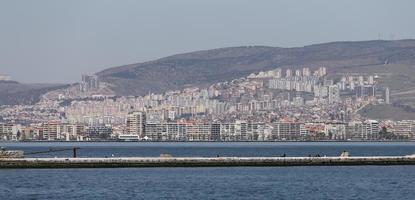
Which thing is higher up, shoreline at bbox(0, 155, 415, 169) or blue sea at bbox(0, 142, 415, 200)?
shoreline at bbox(0, 155, 415, 169)

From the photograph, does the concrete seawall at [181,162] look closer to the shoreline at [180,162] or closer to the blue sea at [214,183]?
the shoreline at [180,162]

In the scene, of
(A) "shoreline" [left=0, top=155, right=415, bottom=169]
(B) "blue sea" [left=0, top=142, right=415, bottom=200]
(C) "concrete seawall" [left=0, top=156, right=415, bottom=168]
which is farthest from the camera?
(C) "concrete seawall" [left=0, top=156, right=415, bottom=168]

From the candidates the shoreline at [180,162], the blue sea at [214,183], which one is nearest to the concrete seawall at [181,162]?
the shoreline at [180,162]

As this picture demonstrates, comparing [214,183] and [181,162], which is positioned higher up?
[181,162]

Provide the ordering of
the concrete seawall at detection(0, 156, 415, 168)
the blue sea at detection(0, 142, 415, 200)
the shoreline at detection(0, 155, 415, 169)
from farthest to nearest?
the concrete seawall at detection(0, 156, 415, 168), the shoreline at detection(0, 155, 415, 169), the blue sea at detection(0, 142, 415, 200)

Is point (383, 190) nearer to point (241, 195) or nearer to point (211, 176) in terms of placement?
point (241, 195)

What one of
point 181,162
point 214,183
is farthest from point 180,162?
point 214,183

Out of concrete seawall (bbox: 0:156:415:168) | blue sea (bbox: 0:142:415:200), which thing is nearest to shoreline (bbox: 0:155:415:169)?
concrete seawall (bbox: 0:156:415:168)

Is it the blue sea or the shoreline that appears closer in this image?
the blue sea

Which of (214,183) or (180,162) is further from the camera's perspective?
(180,162)

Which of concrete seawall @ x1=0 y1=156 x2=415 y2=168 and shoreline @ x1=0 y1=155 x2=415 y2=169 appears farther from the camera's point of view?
concrete seawall @ x1=0 y1=156 x2=415 y2=168

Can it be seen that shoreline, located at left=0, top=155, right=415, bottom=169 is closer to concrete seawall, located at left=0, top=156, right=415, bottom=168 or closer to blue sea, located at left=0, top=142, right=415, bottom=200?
concrete seawall, located at left=0, top=156, right=415, bottom=168

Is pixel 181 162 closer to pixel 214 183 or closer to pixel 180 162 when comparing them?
pixel 180 162

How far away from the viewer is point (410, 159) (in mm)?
86812
